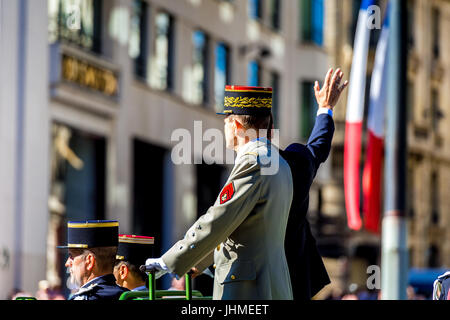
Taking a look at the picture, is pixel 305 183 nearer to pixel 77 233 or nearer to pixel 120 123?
pixel 77 233

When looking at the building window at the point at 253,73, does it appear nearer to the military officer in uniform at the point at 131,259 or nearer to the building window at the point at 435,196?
the building window at the point at 435,196

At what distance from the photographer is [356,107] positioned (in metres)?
12.6

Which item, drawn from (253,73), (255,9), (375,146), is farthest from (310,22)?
(375,146)

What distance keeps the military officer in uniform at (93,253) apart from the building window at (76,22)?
582 inches

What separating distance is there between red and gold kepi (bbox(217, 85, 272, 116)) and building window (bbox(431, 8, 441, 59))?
140ft

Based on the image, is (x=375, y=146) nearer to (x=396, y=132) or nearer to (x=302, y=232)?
(x=396, y=132)

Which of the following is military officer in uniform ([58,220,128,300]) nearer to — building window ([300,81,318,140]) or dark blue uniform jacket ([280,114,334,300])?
dark blue uniform jacket ([280,114,334,300])

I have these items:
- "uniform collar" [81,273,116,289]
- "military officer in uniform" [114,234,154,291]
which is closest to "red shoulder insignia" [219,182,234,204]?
"uniform collar" [81,273,116,289]

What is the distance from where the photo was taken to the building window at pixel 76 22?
2023cm

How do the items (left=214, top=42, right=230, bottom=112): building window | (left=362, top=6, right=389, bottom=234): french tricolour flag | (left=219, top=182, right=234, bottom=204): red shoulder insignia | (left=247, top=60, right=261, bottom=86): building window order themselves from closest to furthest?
1. (left=219, top=182, right=234, bottom=204): red shoulder insignia
2. (left=362, top=6, right=389, bottom=234): french tricolour flag
3. (left=214, top=42, right=230, bottom=112): building window
4. (left=247, top=60, right=261, bottom=86): building window

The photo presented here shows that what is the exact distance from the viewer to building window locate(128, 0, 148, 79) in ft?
77.5

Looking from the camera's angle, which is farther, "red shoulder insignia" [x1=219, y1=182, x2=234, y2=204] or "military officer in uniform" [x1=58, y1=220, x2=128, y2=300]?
"military officer in uniform" [x1=58, y1=220, x2=128, y2=300]

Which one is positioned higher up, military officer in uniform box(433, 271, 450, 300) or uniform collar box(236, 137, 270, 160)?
uniform collar box(236, 137, 270, 160)

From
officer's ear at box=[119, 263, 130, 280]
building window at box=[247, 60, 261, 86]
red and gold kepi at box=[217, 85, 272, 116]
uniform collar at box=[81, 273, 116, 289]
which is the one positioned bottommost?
uniform collar at box=[81, 273, 116, 289]
